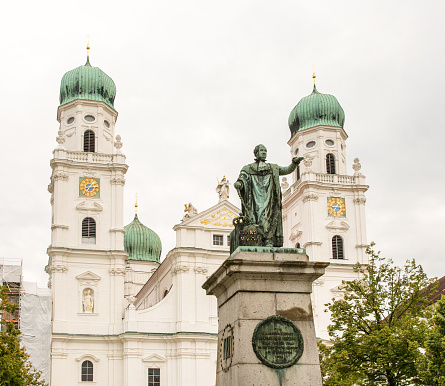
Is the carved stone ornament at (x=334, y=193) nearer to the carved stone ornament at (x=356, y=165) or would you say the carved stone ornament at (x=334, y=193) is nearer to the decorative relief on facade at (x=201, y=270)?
the carved stone ornament at (x=356, y=165)

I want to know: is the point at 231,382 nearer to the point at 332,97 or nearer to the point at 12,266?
the point at 12,266

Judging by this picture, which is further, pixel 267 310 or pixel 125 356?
pixel 125 356

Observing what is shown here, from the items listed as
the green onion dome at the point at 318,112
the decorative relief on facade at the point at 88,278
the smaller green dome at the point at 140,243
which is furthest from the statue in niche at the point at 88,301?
the smaller green dome at the point at 140,243

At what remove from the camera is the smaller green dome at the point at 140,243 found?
70.1 metres

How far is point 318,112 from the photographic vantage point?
54438 mm

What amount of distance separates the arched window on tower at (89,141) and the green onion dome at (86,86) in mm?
2391

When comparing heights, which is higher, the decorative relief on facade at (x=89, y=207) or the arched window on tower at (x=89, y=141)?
the arched window on tower at (x=89, y=141)

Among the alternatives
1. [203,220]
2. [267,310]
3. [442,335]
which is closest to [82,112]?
[203,220]

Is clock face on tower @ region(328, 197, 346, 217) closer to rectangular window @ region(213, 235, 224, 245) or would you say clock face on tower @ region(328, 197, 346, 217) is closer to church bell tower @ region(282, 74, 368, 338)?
church bell tower @ region(282, 74, 368, 338)

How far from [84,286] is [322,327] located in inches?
612

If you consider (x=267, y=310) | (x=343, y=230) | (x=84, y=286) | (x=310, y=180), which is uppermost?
(x=310, y=180)

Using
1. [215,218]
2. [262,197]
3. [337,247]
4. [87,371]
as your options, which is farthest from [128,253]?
[262,197]

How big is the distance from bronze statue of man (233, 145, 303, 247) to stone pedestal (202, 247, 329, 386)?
568mm

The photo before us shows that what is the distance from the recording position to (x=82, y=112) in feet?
165
